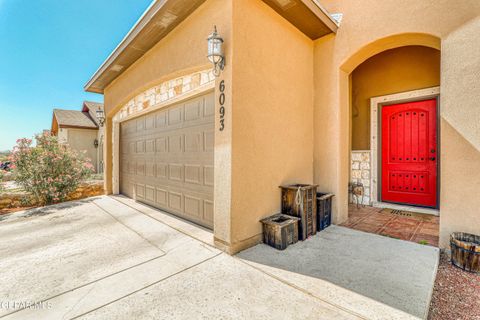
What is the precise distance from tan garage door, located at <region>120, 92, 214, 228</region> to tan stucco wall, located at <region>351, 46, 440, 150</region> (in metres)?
4.06

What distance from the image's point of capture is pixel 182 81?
13.2ft

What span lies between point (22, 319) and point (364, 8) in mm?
5731

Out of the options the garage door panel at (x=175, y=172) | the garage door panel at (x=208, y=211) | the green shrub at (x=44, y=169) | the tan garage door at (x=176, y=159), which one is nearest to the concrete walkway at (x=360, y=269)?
the garage door panel at (x=208, y=211)

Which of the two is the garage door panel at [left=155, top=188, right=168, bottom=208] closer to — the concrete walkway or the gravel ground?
the concrete walkway

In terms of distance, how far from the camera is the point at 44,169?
606cm

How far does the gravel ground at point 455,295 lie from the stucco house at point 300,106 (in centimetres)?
61

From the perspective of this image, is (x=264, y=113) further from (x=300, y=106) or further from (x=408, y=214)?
Result: (x=408, y=214)

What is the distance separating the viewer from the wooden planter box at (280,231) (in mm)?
2814

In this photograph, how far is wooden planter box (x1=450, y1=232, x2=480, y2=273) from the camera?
2299 mm

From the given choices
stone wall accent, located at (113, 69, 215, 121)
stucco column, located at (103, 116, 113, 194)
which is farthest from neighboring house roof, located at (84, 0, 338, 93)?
stucco column, located at (103, 116, 113, 194)

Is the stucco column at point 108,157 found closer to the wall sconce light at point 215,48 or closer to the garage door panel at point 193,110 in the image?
the garage door panel at point 193,110

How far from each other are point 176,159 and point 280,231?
2.64 meters

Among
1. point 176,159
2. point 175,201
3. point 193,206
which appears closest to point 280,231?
point 193,206

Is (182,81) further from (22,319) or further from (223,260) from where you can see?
(22,319)
